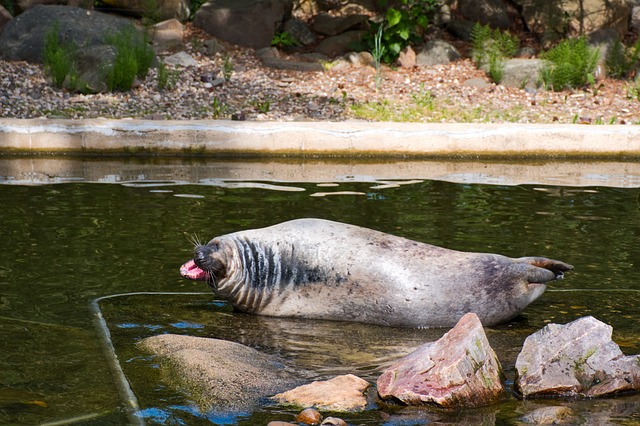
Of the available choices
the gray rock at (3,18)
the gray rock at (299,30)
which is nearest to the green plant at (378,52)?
the gray rock at (299,30)

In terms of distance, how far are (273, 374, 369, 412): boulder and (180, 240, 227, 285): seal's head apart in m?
1.62

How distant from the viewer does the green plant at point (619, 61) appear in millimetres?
15094

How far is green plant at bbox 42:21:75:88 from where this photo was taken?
1321 centimetres

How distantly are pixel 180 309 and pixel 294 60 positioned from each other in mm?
10556

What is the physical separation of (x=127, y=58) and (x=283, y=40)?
3.85 m

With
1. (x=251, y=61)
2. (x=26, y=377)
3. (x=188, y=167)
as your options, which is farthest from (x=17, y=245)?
(x=251, y=61)

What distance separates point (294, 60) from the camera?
53.2 ft

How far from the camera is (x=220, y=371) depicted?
481 cm

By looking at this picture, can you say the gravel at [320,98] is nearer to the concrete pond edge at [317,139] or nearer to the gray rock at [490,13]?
the concrete pond edge at [317,139]

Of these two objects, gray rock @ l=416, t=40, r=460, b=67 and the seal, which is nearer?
the seal

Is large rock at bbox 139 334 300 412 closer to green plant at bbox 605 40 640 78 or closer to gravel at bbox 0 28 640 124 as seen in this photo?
gravel at bbox 0 28 640 124

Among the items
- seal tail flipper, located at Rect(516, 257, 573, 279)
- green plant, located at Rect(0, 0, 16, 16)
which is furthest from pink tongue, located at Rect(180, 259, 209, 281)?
green plant, located at Rect(0, 0, 16, 16)

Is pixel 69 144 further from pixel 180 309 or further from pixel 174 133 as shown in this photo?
pixel 180 309

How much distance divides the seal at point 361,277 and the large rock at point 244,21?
1059 cm
